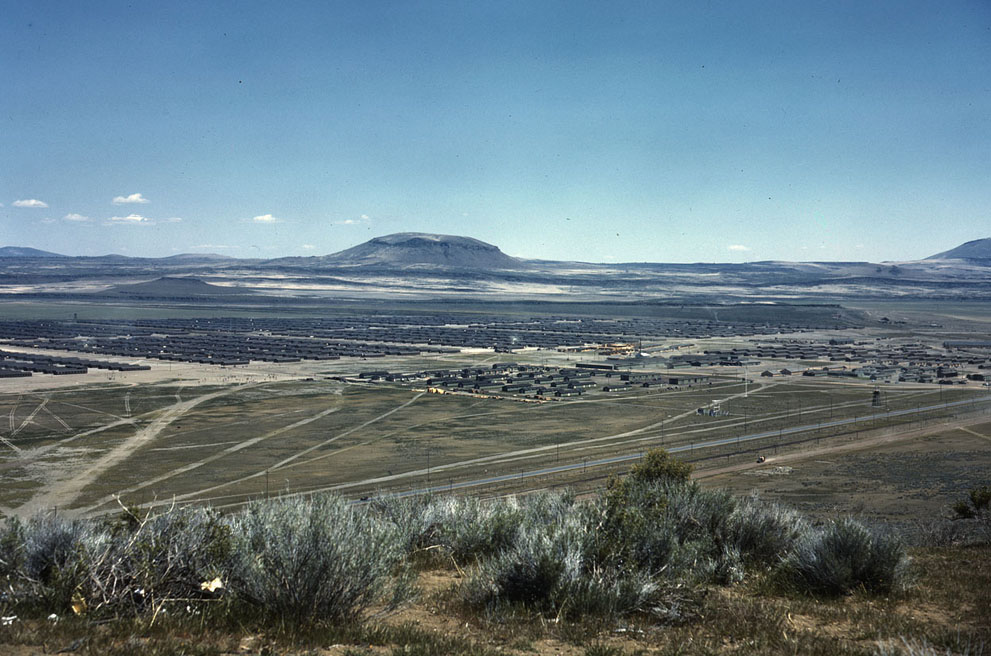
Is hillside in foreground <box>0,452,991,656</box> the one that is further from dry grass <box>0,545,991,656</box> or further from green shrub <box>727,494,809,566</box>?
green shrub <box>727,494,809,566</box>

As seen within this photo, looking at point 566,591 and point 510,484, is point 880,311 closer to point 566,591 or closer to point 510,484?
point 510,484

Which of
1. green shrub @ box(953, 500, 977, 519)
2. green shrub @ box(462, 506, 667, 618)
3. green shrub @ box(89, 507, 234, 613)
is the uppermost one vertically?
green shrub @ box(89, 507, 234, 613)

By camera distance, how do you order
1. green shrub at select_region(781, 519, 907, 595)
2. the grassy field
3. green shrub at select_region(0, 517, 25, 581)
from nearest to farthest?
green shrub at select_region(0, 517, 25, 581)
green shrub at select_region(781, 519, 907, 595)
the grassy field

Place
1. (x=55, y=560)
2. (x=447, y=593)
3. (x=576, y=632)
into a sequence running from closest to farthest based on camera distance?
(x=576, y=632) < (x=55, y=560) < (x=447, y=593)

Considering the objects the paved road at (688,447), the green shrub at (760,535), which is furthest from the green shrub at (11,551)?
the paved road at (688,447)

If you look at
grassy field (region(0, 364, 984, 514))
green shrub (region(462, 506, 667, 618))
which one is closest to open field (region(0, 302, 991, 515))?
grassy field (region(0, 364, 984, 514))

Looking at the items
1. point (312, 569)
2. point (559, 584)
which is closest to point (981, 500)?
point (559, 584)

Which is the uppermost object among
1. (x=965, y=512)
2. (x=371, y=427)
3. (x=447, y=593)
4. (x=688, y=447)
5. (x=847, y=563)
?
(x=847, y=563)

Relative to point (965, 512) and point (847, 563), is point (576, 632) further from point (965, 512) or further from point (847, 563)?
point (965, 512)
